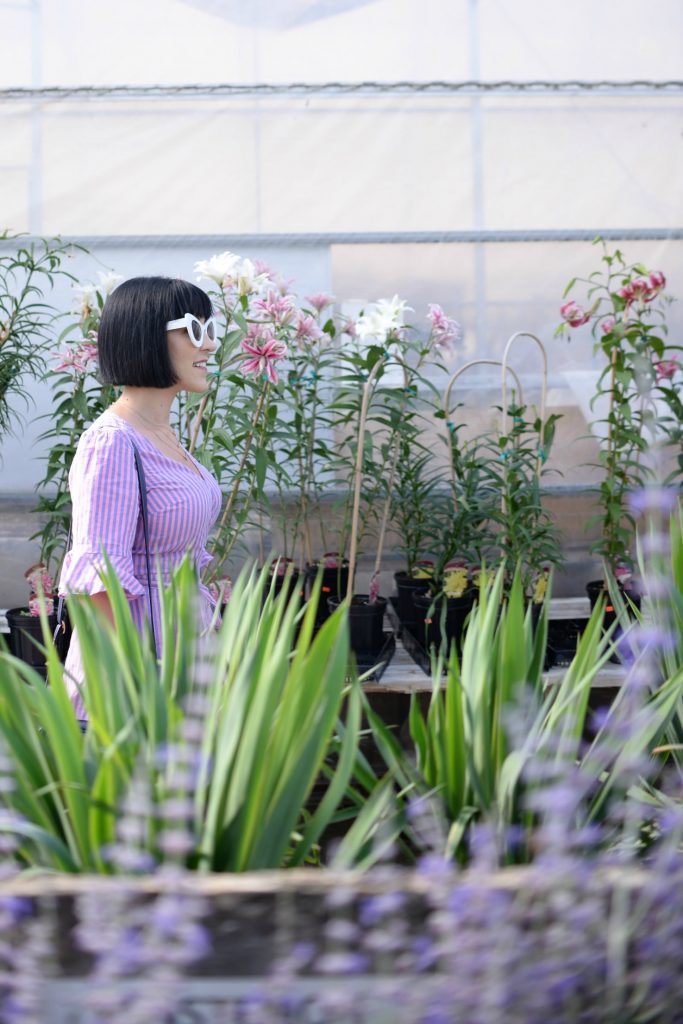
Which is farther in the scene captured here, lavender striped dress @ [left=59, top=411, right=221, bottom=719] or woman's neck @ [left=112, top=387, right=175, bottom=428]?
woman's neck @ [left=112, top=387, right=175, bottom=428]

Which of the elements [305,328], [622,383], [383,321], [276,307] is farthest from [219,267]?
[622,383]

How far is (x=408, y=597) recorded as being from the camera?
136 inches

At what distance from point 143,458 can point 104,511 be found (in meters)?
0.14

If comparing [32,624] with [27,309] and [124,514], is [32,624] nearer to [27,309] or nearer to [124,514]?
[27,309]

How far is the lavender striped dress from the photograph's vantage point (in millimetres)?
1593

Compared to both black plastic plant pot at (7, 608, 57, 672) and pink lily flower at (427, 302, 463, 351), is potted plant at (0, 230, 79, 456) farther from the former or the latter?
pink lily flower at (427, 302, 463, 351)

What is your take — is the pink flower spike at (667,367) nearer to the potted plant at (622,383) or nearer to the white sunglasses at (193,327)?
the potted plant at (622,383)

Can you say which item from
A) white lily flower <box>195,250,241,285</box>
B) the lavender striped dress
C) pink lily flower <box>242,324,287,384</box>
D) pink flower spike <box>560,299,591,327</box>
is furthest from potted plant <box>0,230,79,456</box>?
the lavender striped dress

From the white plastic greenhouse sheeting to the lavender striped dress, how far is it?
8.08 feet

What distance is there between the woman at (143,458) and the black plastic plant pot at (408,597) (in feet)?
5.22

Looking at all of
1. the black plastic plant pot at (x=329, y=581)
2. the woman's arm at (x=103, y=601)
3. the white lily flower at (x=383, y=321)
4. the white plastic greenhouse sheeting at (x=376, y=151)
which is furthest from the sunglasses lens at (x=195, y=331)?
the white plastic greenhouse sheeting at (x=376, y=151)

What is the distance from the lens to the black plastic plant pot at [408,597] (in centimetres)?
342

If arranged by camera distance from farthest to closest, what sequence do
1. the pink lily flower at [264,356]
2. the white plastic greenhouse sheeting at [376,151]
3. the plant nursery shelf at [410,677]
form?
1. the white plastic greenhouse sheeting at [376,151]
2. the plant nursery shelf at [410,677]
3. the pink lily flower at [264,356]

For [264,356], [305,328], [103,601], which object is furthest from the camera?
[305,328]
